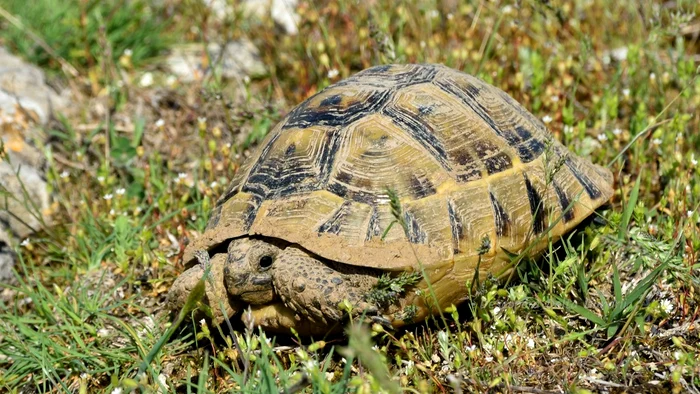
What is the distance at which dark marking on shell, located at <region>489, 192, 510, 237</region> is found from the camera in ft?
10.1

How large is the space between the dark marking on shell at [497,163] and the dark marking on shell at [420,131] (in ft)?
0.65

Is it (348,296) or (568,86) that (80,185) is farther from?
(568,86)

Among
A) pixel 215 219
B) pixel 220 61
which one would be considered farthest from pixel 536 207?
pixel 220 61

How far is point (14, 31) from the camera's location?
570 centimetres

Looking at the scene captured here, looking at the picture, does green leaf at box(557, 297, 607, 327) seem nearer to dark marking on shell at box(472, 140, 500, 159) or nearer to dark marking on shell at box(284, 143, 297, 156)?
dark marking on shell at box(472, 140, 500, 159)

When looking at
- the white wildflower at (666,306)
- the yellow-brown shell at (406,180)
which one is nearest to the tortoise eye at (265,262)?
the yellow-brown shell at (406,180)

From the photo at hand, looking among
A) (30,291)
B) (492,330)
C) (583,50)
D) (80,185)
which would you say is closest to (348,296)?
(492,330)

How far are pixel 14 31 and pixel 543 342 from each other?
4.88 m

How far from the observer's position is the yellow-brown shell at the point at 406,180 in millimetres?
2916

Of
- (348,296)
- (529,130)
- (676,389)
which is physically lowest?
(676,389)

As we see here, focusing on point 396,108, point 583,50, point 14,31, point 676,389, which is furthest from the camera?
point 14,31

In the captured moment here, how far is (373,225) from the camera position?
2.91m

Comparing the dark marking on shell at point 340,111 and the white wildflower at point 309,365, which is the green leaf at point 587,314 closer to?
the white wildflower at point 309,365

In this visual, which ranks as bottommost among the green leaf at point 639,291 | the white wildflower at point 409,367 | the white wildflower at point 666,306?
the white wildflower at point 666,306
